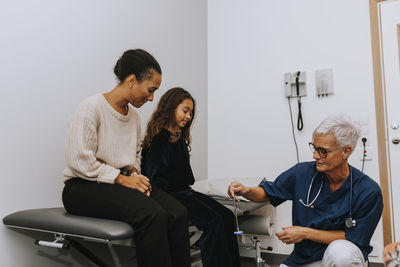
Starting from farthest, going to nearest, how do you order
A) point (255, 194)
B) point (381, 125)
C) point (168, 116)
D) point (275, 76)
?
point (275, 76) < point (381, 125) < point (168, 116) < point (255, 194)

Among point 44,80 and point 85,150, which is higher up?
point 44,80

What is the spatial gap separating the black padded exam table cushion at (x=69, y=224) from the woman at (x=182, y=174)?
52 cm

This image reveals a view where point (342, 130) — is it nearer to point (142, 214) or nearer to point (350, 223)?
point (350, 223)

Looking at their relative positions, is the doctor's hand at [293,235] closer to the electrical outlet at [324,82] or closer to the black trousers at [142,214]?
the black trousers at [142,214]

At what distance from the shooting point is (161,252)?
3.94 ft

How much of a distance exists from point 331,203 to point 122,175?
86 cm

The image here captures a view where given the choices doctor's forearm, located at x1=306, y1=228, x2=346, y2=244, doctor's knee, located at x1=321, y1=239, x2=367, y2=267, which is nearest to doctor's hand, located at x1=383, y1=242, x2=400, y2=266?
doctor's knee, located at x1=321, y1=239, x2=367, y2=267

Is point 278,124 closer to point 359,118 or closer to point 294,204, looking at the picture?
point 359,118

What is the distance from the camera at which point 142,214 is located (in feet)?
4.01

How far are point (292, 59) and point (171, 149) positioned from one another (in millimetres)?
1438

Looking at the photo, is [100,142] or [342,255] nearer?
[342,255]

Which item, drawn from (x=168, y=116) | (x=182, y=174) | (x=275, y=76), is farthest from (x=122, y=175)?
(x=275, y=76)

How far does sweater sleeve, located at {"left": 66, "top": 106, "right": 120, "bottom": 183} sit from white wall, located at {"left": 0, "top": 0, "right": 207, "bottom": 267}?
0.36 metres

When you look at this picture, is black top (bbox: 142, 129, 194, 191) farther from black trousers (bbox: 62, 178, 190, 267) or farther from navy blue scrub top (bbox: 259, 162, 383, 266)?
navy blue scrub top (bbox: 259, 162, 383, 266)
